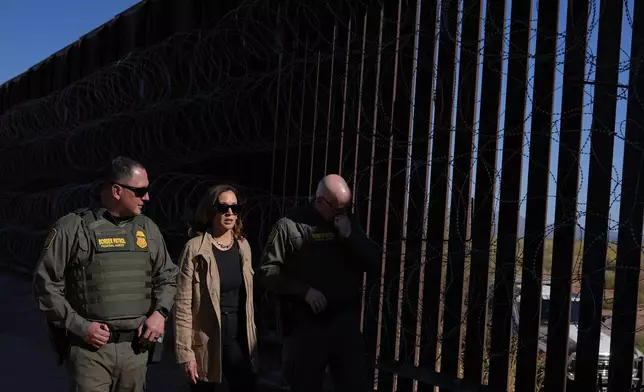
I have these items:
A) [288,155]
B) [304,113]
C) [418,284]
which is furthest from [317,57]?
[418,284]

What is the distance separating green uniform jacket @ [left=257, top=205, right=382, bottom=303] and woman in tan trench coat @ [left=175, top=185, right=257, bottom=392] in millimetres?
240

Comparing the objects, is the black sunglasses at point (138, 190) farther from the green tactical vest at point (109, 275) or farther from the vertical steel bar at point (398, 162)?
the vertical steel bar at point (398, 162)

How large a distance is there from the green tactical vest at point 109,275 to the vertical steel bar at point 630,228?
2.17 metres

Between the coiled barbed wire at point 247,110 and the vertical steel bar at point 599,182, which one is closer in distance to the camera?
the vertical steel bar at point 599,182

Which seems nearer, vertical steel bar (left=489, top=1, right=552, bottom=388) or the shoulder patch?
the shoulder patch

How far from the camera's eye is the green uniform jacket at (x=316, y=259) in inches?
139

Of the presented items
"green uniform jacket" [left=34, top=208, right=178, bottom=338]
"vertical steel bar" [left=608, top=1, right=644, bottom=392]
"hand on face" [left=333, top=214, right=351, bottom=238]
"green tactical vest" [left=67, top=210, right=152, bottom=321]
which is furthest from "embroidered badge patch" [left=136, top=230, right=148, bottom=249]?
"vertical steel bar" [left=608, top=1, right=644, bottom=392]

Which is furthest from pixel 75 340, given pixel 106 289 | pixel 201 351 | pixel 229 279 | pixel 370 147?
pixel 370 147

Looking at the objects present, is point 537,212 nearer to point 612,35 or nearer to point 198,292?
point 612,35

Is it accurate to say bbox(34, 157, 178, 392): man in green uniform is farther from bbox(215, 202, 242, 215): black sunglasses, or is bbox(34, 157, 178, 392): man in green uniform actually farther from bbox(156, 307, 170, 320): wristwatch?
bbox(215, 202, 242, 215): black sunglasses

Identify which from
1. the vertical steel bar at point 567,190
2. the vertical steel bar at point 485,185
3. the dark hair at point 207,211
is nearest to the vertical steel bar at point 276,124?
the dark hair at point 207,211

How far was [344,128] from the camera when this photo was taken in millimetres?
4688

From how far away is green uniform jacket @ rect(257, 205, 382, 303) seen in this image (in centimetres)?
352

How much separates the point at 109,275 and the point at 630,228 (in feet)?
7.60
